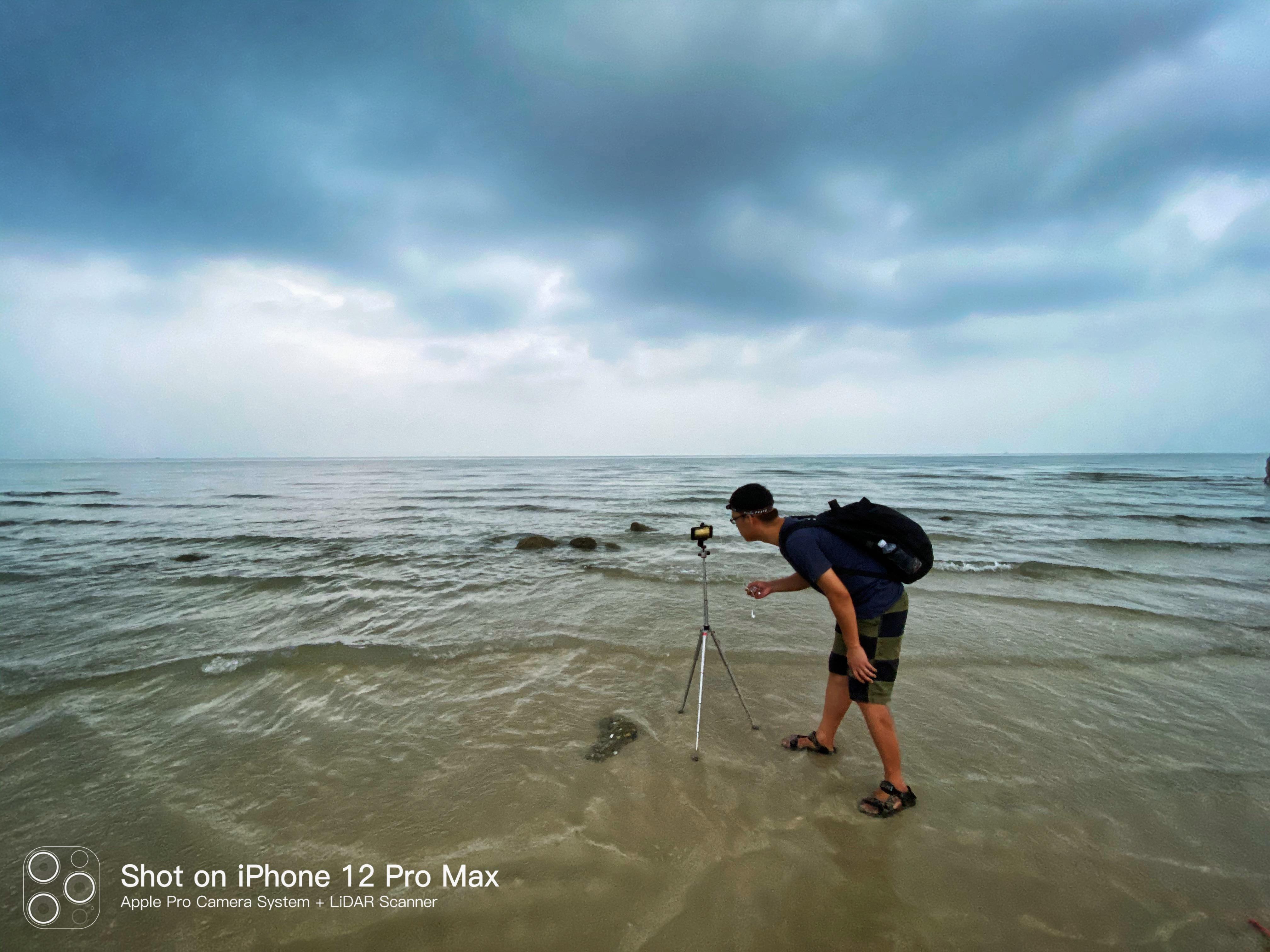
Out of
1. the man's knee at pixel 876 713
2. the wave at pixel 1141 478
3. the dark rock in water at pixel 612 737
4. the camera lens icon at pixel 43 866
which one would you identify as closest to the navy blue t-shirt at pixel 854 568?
the man's knee at pixel 876 713

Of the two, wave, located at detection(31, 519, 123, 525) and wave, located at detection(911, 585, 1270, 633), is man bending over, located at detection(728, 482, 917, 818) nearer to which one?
wave, located at detection(911, 585, 1270, 633)

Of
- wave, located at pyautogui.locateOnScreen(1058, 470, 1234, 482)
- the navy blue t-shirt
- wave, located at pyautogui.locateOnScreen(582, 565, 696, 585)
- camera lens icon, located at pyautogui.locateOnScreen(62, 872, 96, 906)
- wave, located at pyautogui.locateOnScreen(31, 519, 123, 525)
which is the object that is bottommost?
wave, located at pyautogui.locateOnScreen(582, 565, 696, 585)

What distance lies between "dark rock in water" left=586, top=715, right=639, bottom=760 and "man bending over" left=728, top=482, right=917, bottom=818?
6.92 feet

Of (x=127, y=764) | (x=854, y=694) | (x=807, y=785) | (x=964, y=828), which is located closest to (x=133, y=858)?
(x=127, y=764)

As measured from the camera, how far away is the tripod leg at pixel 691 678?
4.75 metres

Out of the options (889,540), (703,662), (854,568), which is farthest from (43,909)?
(889,540)

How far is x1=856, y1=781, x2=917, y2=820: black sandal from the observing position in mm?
3738

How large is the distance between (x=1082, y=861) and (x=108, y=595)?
49.4 feet

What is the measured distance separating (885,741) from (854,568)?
4.56 feet

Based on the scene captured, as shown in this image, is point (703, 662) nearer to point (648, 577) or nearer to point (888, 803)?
point (888, 803)

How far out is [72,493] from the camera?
33.9m

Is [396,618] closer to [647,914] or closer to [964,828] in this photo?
[647,914]

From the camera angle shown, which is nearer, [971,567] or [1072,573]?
[1072,573]

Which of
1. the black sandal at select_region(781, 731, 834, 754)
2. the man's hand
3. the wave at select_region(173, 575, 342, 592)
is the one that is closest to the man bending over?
the man's hand
